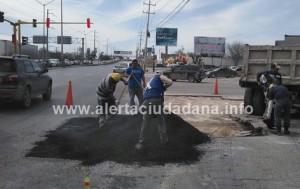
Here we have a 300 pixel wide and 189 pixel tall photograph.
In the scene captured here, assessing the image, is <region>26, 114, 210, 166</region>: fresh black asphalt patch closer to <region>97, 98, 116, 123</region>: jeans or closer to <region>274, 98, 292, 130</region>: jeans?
<region>97, 98, 116, 123</region>: jeans

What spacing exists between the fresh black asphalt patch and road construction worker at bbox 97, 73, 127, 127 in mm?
251

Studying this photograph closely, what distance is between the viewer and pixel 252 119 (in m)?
12.7

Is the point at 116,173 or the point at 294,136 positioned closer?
the point at 116,173

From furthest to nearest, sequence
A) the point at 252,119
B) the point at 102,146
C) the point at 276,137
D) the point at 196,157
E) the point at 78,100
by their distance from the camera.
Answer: the point at 78,100, the point at 252,119, the point at 276,137, the point at 102,146, the point at 196,157

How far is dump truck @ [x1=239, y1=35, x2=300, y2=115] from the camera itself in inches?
499

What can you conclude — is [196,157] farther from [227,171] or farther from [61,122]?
[61,122]

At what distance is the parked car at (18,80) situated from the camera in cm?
1346

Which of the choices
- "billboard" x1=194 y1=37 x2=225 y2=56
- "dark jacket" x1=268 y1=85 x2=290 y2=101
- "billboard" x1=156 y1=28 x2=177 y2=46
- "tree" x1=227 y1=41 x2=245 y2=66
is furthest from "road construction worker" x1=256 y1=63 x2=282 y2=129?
"tree" x1=227 y1=41 x2=245 y2=66

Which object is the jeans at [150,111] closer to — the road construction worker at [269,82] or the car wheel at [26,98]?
the road construction worker at [269,82]

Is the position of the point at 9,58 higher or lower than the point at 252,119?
higher

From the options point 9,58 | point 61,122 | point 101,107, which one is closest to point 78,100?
point 9,58

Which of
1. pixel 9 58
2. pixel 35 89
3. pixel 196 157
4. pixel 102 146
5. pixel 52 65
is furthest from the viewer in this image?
pixel 52 65

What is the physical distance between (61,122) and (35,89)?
4.08m

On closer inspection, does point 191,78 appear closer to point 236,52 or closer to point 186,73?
→ point 186,73
